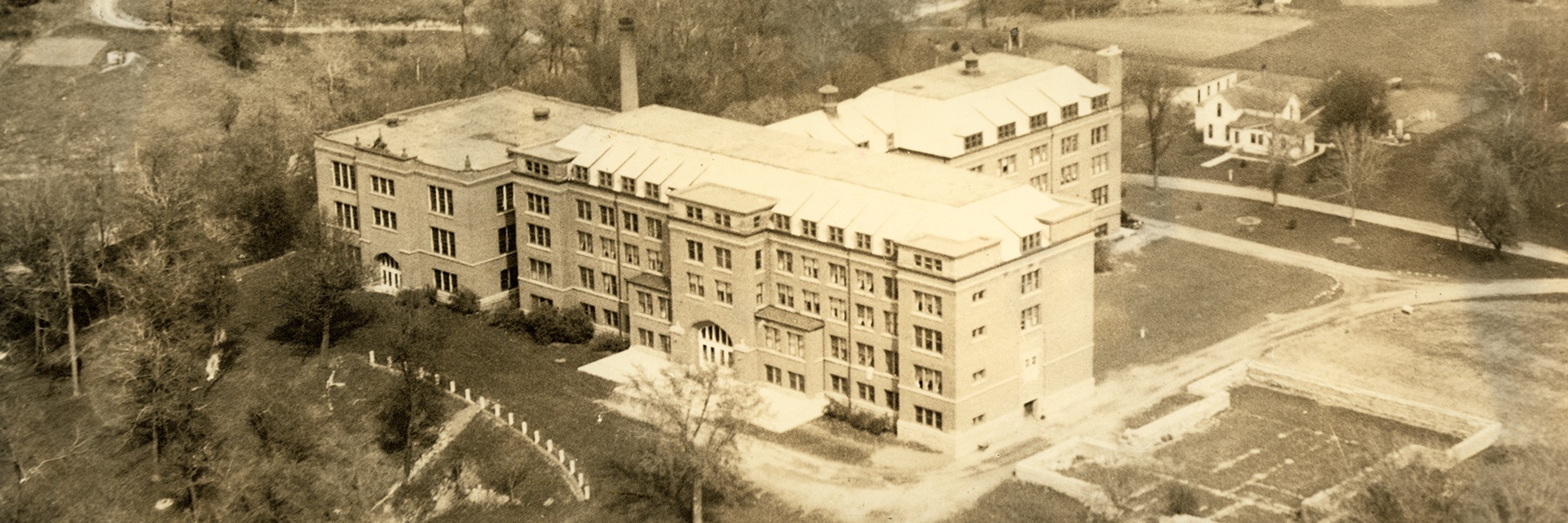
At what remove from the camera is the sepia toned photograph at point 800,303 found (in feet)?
310

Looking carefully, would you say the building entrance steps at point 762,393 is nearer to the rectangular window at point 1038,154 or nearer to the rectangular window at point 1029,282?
the rectangular window at point 1029,282

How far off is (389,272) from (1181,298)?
159 ft

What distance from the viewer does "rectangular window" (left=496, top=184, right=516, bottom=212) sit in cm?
11756

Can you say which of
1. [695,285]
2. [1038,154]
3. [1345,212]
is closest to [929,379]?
[695,285]

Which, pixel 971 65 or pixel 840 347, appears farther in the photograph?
pixel 971 65

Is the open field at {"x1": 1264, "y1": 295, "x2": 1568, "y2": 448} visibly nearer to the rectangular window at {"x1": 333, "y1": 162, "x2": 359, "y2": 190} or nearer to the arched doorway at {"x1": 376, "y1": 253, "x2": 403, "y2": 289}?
A: the arched doorway at {"x1": 376, "y1": 253, "x2": 403, "y2": 289}

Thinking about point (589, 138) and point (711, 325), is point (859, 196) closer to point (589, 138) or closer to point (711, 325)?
point (711, 325)

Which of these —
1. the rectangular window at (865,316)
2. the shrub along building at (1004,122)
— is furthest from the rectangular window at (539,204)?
the rectangular window at (865,316)

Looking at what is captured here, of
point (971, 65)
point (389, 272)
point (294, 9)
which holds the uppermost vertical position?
point (971, 65)

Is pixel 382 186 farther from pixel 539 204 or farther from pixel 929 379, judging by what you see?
pixel 929 379

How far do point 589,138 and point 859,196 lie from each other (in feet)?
65.9

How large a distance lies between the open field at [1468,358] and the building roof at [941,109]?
892 inches

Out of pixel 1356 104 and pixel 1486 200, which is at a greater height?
pixel 1356 104

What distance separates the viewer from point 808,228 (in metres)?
101
